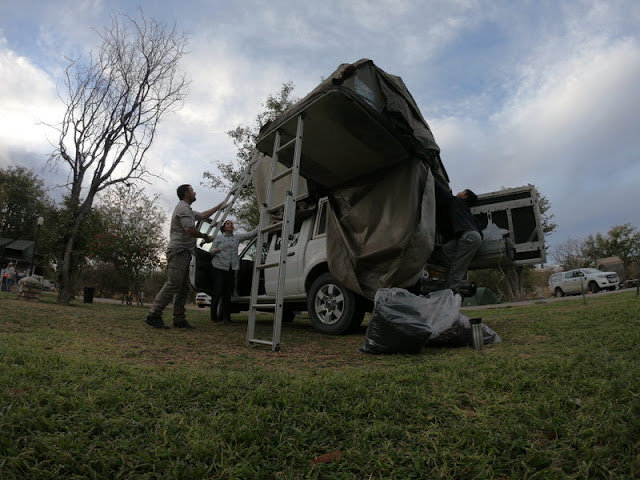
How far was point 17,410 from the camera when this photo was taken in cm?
169

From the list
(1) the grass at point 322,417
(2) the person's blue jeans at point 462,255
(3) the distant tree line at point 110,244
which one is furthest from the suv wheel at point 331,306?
(3) the distant tree line at point 110,244

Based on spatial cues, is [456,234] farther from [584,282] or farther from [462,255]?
[584,282]

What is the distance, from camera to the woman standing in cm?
661

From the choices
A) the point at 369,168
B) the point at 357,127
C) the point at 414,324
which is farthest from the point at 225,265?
the point at 414,324

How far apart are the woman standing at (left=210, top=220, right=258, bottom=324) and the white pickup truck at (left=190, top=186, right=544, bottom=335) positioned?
111 centimetres

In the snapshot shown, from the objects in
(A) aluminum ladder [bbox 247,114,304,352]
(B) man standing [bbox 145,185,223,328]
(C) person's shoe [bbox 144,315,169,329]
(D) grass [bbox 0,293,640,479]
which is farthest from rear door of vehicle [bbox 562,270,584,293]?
(C) person's shoe [bbox 144,315,169,329]

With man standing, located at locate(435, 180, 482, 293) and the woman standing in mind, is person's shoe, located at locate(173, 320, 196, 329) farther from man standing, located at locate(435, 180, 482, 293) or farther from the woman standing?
man standing, located at locate(435, 180, 482, 293)

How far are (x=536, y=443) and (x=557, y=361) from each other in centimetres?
119

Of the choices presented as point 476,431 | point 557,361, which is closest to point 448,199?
point 557,361

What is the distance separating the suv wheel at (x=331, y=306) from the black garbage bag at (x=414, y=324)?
1364 millimetres

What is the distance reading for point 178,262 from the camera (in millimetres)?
5414

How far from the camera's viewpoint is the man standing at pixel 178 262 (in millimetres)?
5367

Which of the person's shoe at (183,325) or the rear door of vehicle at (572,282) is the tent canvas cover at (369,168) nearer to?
the person's shoe at (183,325)

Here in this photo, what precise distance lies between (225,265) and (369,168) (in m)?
3.18
